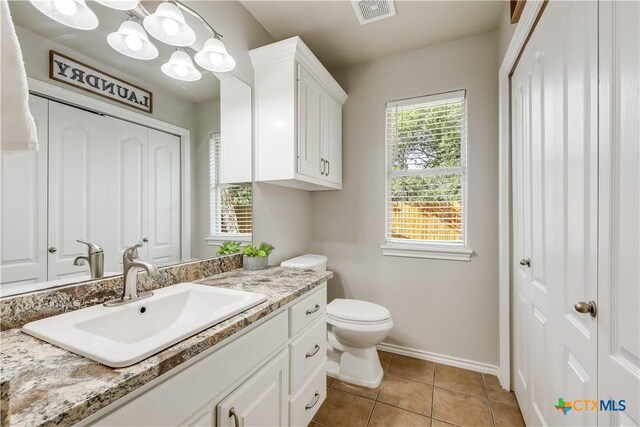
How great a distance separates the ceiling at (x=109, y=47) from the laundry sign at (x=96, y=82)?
0.05 meters

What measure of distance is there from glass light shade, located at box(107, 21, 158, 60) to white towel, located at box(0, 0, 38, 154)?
66 cm

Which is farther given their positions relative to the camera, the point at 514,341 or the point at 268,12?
the point at 268,12

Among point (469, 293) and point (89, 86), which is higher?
point (89, 86)

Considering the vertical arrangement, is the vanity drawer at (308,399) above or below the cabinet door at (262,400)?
below

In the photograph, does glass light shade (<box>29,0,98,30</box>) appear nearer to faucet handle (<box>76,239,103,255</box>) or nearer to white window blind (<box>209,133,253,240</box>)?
white window blind (<box>209,133,253,240</box>)

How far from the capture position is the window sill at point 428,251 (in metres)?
2.11

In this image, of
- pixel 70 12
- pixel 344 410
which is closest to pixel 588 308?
pixel 344 410

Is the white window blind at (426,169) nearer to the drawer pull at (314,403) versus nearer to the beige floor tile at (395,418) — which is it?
the beige floor tile at (395,418)

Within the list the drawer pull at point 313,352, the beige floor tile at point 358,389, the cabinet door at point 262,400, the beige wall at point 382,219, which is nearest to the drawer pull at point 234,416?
the cabinet door at point 262,400

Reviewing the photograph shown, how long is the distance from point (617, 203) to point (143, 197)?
1.65m

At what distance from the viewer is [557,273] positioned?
1057mm

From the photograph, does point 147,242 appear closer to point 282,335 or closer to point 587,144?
point 282,335

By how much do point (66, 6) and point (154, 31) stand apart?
1.01ft

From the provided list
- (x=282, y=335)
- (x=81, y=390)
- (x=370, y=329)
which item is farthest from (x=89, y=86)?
(x=370, y=329)
